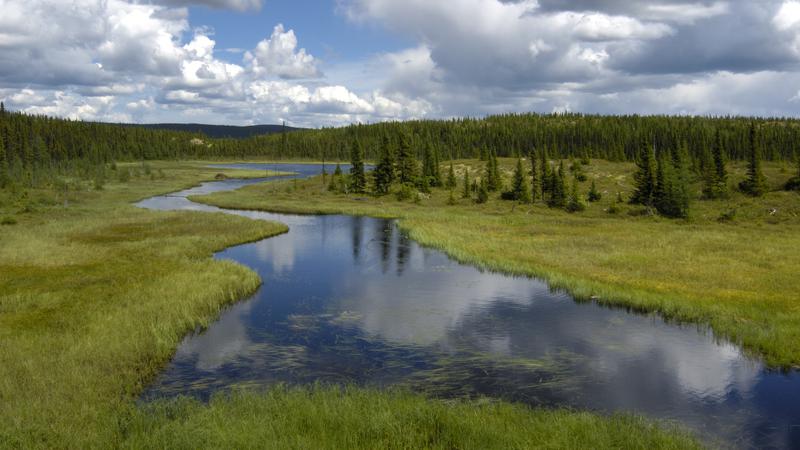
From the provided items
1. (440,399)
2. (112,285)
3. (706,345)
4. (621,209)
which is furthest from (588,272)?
(621,209)

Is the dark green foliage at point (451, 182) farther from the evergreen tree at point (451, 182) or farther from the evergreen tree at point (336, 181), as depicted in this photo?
the evergreen tree at point (336, 181)

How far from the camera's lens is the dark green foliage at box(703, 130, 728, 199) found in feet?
240

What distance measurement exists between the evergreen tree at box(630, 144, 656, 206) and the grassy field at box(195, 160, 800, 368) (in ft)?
8.90

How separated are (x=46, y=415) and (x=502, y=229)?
47.1 meters

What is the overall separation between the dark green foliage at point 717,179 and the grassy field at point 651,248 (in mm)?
1599

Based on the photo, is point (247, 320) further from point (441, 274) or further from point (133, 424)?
point (441, 274)

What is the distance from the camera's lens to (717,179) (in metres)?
74.9

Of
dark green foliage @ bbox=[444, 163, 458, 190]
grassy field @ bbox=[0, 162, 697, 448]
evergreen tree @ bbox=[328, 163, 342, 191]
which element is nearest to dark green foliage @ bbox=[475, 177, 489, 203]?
dark green foliage @ bbox=[444, 163, 458, 190]

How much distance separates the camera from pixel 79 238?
45.2 metres

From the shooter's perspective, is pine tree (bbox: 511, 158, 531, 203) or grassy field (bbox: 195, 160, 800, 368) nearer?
grassy field (bbox: 195, 160, 800, 368)

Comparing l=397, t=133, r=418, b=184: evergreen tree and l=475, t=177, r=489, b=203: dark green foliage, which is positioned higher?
l=397, t=133, r=418, b=184: evergreen tree

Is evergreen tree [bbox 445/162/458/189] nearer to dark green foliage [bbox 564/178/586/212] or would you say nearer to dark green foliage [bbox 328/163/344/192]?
dark green foliage [bbox 328/163/344/192]

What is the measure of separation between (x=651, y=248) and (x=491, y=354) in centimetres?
2685

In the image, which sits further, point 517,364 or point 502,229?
point 502,229
